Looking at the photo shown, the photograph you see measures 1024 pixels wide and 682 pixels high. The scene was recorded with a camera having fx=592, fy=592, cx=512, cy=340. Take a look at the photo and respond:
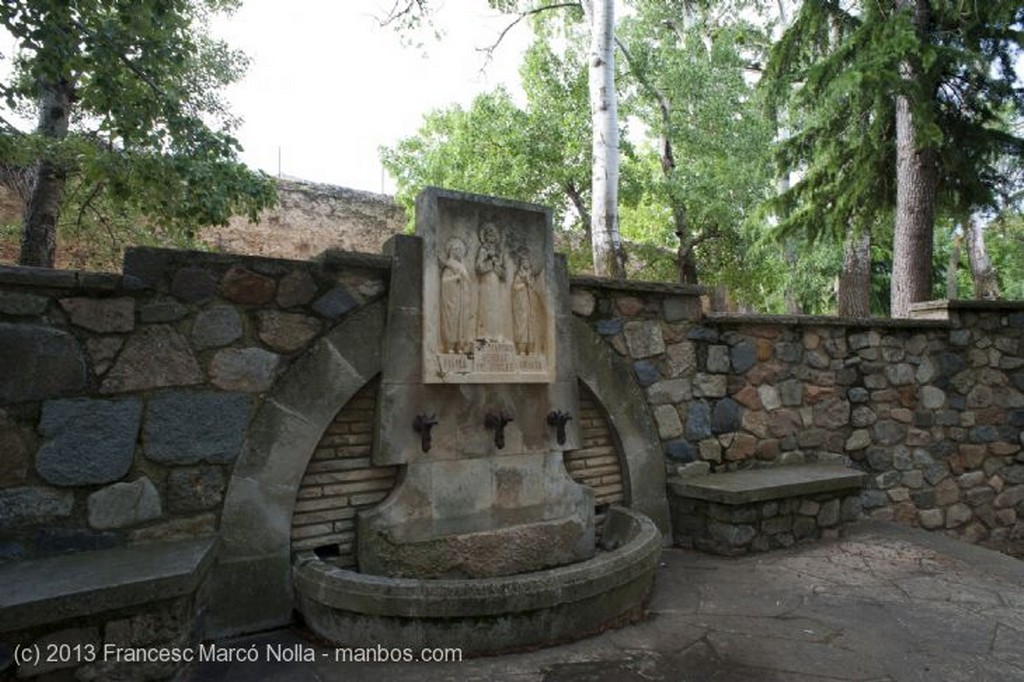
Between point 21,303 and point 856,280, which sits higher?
point 856,280

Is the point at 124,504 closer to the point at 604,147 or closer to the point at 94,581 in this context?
the point at 94,581

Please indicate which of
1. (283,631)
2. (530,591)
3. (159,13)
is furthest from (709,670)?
(159,13)

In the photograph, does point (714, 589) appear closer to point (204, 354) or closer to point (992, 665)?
point (992, 665)

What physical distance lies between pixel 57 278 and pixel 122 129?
8.29 feet

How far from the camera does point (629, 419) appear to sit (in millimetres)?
3812

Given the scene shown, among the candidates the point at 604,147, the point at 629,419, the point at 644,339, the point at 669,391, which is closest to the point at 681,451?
the point at 669,391

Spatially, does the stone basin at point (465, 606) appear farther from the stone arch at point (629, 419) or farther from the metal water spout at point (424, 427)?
the stone arch at point (629, 419)

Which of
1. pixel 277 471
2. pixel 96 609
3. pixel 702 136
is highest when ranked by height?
pixel 702 136

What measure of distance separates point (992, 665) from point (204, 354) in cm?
355

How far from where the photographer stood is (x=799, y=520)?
13.0 feet

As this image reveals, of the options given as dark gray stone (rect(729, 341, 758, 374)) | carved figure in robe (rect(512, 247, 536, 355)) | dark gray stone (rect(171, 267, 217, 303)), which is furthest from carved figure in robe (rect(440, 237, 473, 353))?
dark gray stone (rect(729, 341, 758, 374))

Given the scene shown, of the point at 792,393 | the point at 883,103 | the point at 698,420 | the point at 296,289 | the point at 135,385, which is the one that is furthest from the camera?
the point at 883,103

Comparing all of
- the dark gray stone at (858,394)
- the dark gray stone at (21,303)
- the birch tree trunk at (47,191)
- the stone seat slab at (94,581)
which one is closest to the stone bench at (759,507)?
the dark gray stone at (858,394)

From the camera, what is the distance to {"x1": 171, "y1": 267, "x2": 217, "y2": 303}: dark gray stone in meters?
2.59
